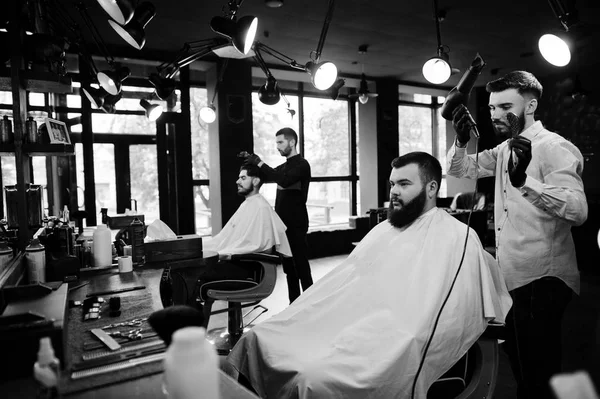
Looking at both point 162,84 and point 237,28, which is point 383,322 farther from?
point 162,84

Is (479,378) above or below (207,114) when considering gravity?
below

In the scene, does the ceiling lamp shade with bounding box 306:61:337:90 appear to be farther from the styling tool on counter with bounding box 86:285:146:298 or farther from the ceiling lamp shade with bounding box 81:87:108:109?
the ceiling lamp shade with bounding box 81:87:108:109

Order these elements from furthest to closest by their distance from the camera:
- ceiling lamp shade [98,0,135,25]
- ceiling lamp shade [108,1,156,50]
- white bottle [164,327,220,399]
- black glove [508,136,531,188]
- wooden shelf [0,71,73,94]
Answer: wooden shelf [0,71,73,94]
ceiling lamp shade [108,1,156,50]
black glove [508,136,531,188]
ceiling lamp shade [98,0,135,25]
white bottle [164,327,220,399]

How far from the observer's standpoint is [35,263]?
195 cm

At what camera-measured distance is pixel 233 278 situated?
3.24 meters

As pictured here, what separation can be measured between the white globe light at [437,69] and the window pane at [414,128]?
554cm

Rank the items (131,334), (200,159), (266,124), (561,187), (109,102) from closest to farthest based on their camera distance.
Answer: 1. (131,334)
2. (561,187)
3. (109,102)
4. (200,159)
5. (266,124)

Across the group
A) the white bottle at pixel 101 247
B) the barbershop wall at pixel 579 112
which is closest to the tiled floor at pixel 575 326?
the white bottle at pixel 101 247

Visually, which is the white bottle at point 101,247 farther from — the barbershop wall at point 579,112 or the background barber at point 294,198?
the barbershop wall at point 579,112

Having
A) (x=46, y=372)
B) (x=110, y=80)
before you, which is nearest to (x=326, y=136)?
(x=110, y=80)

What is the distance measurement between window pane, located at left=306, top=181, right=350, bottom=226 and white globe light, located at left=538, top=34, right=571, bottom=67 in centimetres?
539

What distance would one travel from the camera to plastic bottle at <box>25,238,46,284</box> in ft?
6.36

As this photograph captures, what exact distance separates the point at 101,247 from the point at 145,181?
150 inches

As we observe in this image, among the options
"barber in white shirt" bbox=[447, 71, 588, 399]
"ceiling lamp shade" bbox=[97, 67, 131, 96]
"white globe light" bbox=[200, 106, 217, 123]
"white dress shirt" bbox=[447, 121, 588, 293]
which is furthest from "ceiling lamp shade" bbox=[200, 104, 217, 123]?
"white dress shirt" bbox=[447, 121, 588, 293]
